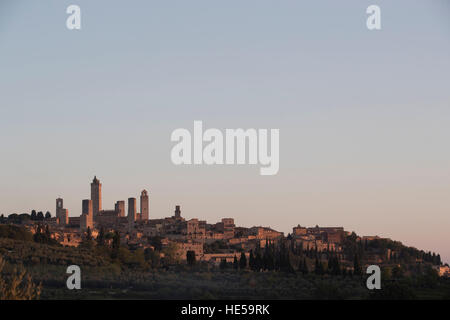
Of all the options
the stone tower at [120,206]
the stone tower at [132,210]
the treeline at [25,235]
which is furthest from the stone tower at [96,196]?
the treeline at [25,235]

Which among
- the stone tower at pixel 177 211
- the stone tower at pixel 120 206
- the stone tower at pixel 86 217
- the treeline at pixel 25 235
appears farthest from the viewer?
the stone tower at pixel 120 206

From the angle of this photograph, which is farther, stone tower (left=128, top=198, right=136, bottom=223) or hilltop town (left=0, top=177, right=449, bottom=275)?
stone tower (left=128, top=198, right=136, bottom=223)

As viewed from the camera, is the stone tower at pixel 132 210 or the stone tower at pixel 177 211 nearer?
the stone tower at pixel 132 210

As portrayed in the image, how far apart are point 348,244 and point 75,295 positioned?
170 feet

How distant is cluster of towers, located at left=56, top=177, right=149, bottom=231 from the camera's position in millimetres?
90188

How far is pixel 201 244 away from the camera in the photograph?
74.3 meters

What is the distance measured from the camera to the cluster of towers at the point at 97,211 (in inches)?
3551

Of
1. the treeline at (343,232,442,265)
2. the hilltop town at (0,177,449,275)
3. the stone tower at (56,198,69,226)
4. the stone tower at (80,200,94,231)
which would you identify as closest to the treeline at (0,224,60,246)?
the hilltop town at (0,177,449,275)

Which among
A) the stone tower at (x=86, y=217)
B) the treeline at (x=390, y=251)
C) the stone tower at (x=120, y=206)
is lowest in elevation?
the treeline at (x=390, y=251)

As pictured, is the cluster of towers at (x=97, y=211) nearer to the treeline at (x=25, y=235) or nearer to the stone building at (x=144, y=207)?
the stone building at (x=144, y=207)

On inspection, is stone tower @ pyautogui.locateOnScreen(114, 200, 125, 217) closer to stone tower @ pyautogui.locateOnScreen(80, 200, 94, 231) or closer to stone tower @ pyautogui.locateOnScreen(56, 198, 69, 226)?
stone tower @ pyautogui.locateOnScreen(80, 200, 94, 231)

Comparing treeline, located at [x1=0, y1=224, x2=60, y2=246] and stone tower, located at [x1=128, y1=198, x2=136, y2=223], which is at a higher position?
stone tower, located at [x1=128, y1=198, x2=136, y2=223]
